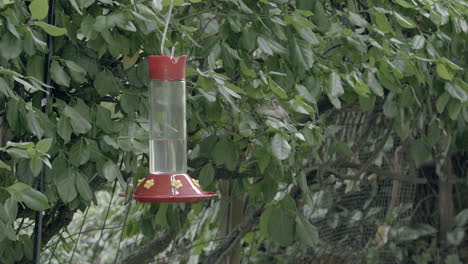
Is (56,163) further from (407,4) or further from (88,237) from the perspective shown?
(88,237)

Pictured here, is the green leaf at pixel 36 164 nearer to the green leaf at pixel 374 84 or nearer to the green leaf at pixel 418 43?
the green leaf at pixel 374 84

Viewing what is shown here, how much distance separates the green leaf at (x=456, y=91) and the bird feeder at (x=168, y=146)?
51.4 inches

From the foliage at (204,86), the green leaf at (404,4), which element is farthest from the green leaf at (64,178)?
the green leaf at (404,4)

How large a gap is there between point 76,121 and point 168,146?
34cm

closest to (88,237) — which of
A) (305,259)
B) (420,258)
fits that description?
(305,259)

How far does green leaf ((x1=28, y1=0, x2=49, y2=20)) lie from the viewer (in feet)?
5.12

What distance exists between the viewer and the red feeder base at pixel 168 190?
144cm

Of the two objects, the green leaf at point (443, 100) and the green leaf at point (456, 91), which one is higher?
the green leaf at point (456, 91)

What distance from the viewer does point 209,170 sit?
7.62ft

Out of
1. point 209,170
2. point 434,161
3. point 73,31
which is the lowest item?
point 434,161

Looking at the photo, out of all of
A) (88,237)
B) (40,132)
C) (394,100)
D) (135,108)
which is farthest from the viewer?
(88,237)

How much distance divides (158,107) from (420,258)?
3054mm

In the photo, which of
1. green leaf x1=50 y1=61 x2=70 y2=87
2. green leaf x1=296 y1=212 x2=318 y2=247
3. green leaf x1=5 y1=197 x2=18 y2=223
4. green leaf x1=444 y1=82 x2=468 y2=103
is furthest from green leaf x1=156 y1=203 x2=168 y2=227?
green leaf x1=444 y1=82 x2=468 y2=103

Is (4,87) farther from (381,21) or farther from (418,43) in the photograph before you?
(418,43)
